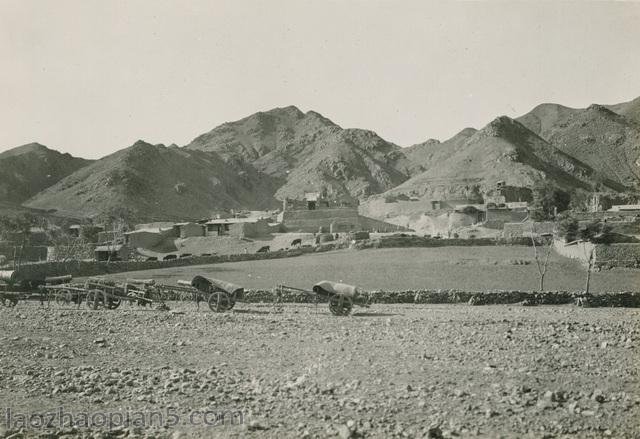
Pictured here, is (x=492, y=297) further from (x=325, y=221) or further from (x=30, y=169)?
(x=30, y=169)

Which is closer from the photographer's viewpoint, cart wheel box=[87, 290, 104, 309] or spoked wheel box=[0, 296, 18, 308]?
cart wheel box=[87, 290, 104, 309]

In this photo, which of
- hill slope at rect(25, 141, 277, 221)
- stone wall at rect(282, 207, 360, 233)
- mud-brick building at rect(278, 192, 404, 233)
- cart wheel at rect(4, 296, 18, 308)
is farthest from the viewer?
hill slope at rect(25, 141, 277, 221)

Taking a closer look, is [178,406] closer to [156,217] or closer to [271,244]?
[271,244]

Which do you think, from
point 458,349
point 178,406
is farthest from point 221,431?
point 458,349

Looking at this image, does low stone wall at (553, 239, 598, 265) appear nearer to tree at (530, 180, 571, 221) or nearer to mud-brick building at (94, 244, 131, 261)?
mud-brick building at (94, 244, 131, 261)

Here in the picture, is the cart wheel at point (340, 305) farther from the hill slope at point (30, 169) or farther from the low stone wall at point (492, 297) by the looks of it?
the hill slope at point (30, 169)

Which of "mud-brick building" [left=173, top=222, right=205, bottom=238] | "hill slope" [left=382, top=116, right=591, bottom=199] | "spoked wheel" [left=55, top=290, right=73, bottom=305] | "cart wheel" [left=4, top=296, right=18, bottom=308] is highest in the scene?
"hill slope" [left=382, top=116, right=591, bottom=199]

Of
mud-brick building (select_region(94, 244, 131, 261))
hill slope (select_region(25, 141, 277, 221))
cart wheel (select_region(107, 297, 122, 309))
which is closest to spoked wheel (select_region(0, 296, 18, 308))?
cart wheel (select_region(107, 297, 122, 309))
